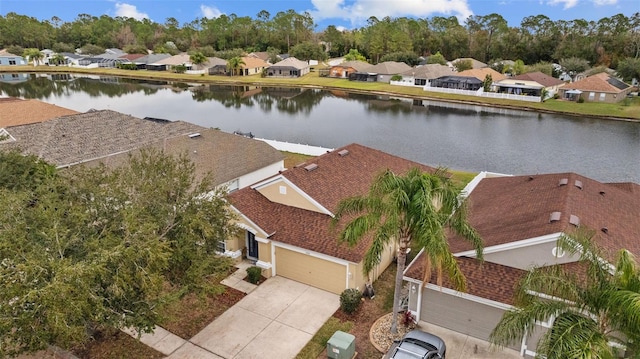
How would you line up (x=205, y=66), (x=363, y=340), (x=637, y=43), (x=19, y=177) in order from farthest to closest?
(x=205, y=66)
(x=637, y=43)
(x=19, y=177)
(x=363, y=340)

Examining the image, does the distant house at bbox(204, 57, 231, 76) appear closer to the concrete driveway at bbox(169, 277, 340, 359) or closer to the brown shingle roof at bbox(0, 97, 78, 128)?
the brown shingle roof at bbox(0, 97, 78, 128)

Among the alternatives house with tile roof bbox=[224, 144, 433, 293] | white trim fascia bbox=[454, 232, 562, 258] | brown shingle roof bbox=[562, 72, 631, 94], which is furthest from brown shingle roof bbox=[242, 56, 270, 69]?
white trim fascia bbox=[454, 232, 562, 258]

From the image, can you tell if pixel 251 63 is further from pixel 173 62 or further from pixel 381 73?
pixel 381 73

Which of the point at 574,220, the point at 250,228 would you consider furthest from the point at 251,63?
the point at 574,220

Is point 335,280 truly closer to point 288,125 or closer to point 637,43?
point 288,125

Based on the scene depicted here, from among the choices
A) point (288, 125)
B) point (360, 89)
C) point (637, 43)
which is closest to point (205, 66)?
point (360, 89)

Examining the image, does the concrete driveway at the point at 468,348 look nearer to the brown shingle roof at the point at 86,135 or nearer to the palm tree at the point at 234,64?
the brown shingle roof at the point at 86,135
